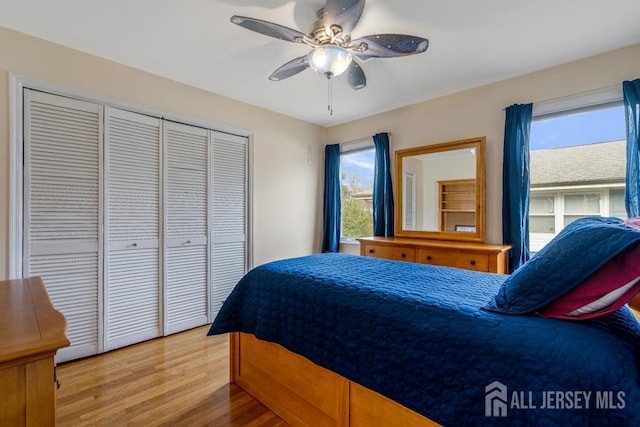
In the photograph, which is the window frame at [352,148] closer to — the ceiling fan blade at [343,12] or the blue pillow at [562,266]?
the ceiling fan blade at [343,12]

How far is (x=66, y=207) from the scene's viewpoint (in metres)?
2.29

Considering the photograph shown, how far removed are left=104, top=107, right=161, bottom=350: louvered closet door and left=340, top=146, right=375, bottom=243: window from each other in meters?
2.37

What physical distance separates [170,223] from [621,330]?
3.11m

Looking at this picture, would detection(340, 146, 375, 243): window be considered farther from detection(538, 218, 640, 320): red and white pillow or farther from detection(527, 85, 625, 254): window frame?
detection(538, 218, 640, 320): red and white pillow

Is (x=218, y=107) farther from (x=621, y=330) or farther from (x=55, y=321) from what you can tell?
(x=621, y=330)

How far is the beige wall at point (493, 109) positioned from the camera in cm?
227

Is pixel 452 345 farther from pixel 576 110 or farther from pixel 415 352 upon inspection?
pixel 576 110

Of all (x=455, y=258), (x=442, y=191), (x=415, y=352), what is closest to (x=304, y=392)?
(x=415, y=352)

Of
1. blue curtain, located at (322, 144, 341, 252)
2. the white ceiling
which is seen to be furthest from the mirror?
blue curtain, located at (322, 144, 341, 252)

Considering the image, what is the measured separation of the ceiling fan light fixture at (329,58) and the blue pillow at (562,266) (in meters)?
1.51

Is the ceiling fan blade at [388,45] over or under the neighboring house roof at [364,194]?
over

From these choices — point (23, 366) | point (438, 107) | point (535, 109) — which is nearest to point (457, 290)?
point (23, 366)

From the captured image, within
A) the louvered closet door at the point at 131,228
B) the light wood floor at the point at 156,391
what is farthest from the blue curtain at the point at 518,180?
the louvered closet door at the point at 131,228

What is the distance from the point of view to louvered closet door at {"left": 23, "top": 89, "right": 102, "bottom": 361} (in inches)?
85.2
